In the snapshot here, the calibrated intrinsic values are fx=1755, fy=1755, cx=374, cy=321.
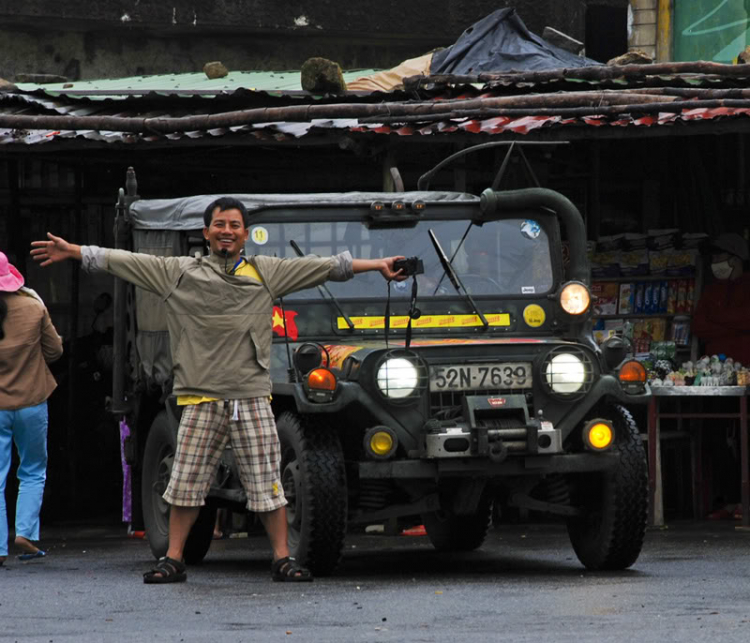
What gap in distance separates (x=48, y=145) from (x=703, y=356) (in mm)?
5390

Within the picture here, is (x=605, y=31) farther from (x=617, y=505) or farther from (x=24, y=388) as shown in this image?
(x=617, y=505)

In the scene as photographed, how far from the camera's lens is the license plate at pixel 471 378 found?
353 inches

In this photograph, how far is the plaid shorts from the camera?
28.5 feet

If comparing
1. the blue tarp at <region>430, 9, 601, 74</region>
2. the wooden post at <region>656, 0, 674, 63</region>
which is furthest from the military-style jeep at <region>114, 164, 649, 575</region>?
the wooden post at <region>656, 0, 674, 63</region>

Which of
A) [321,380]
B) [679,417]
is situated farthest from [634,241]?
[321,380]

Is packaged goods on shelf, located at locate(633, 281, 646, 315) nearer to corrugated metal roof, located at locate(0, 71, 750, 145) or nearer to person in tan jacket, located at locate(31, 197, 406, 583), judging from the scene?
corrugated metal roof, located at locate(0, 71, 750, 145)

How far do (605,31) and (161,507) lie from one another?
13.3 metres

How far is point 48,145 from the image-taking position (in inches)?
510

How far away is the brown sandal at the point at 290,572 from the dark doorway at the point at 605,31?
1418 centimetres

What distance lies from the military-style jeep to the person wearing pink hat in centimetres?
60

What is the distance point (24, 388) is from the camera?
10.6 meters

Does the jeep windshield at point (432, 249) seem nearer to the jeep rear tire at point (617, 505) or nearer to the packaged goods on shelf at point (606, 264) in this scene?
the jeep rear tire at point (617, 505)

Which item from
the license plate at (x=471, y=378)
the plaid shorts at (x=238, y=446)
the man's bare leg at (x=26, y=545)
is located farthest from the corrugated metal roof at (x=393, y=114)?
the plaid shorts at (x=238, y=446)

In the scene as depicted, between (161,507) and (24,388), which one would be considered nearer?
(161,507)
